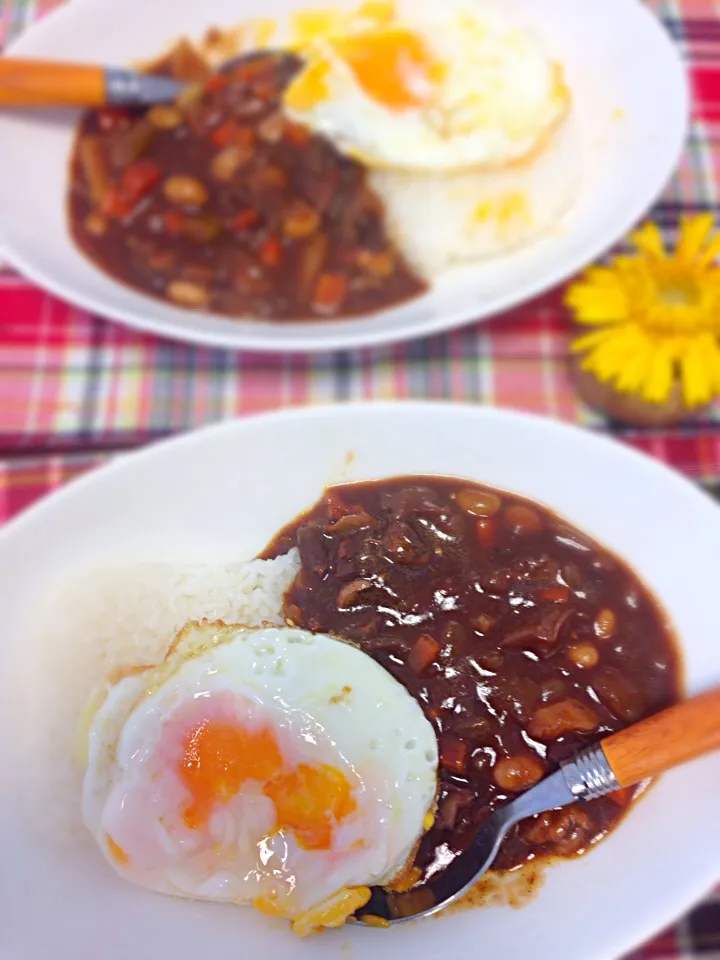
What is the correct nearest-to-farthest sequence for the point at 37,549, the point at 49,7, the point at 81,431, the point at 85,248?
the point at 37,549, the point at 81,431, the point at 85,248, the point at 49,7

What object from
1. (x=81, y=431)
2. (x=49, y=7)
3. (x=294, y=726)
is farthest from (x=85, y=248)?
(x=294, y=726)

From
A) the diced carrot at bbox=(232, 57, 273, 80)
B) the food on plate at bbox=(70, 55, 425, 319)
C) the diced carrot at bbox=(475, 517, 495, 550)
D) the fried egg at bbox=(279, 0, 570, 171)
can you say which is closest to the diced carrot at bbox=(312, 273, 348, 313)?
the food on plate at bbox=(70, 55, 425, 319)

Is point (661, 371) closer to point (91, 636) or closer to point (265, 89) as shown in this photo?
point (91, 636)

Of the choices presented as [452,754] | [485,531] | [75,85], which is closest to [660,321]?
[485,531]

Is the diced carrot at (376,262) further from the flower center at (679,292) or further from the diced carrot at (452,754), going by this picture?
the diced carrot at (452,754)

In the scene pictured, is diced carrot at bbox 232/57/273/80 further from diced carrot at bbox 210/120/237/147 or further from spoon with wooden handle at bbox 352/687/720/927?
spoon with wooden handle at bbox 352/687/720/927

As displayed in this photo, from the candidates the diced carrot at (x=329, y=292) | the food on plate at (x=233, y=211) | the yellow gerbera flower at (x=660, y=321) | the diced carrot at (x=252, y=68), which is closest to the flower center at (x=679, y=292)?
the yellow gerbera flower at (x=660, y=321)

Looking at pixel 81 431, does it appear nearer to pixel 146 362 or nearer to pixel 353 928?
pixel 146 362
